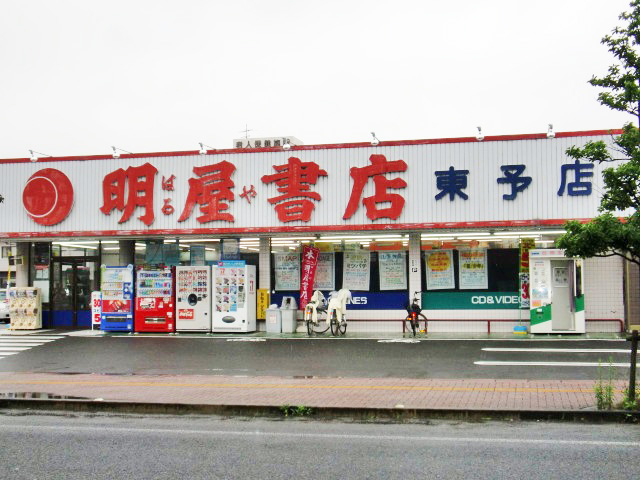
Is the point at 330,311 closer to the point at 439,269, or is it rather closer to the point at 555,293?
the point at 439,269

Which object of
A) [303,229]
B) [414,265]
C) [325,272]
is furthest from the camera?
[325,272]

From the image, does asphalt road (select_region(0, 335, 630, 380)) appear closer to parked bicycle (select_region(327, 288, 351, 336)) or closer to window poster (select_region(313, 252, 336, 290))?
parked bicycle (select_region(327, 288, 351, 336))

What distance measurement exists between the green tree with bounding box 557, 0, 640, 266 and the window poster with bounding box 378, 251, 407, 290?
12.2 m

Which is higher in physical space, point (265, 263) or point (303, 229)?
point (303, 229)

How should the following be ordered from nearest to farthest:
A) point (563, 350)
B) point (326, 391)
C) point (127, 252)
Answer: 1. point (326, 391)
2. point (563, 350)
3. point (127, 252)

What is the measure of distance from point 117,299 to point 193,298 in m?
2.90

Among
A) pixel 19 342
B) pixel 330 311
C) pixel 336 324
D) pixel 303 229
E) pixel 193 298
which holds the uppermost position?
pixel 303 229

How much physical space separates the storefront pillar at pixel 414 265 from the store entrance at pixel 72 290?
39.4ft

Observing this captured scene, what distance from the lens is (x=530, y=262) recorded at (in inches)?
813

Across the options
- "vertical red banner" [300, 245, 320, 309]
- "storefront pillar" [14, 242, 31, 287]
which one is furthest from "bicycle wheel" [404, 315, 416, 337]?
"storefront pillar" [14, 242, 31, 287]

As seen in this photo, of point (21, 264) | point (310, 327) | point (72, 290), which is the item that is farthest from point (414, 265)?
point (21, 264)

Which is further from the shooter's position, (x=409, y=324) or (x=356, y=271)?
(x=356, y=271)

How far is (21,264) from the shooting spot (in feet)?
85.8

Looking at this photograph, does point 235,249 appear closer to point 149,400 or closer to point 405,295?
point 405,295
